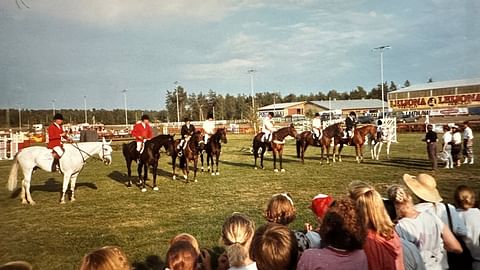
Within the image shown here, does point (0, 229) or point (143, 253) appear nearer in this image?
point (143, 253)

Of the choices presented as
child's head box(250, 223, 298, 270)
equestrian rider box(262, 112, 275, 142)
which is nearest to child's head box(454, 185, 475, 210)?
child's head box(250, 223, 298, 270)

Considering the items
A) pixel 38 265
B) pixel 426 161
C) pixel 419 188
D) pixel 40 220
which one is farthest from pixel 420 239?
pixel 426 161

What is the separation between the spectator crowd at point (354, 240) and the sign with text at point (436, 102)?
58.5m

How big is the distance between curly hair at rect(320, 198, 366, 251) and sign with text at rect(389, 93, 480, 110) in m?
60.3

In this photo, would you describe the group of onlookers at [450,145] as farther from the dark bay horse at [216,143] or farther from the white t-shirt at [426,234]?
the white t-shirt at [426,234]

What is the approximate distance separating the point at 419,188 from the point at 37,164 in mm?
11805

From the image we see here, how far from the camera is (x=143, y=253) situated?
6.64m

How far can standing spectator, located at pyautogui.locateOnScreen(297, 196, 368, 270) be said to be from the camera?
8.73ft

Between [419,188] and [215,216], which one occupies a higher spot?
[419,188]

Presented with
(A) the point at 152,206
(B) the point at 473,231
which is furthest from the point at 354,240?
(A) the point at 152,206

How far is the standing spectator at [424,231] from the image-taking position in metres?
3.50

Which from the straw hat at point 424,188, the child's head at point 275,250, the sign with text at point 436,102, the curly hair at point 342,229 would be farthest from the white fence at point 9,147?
A: the sign with text at point 436,102

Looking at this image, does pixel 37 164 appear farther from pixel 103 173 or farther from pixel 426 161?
pixel 426 161

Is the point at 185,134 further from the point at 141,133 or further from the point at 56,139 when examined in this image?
the point at 56,139
